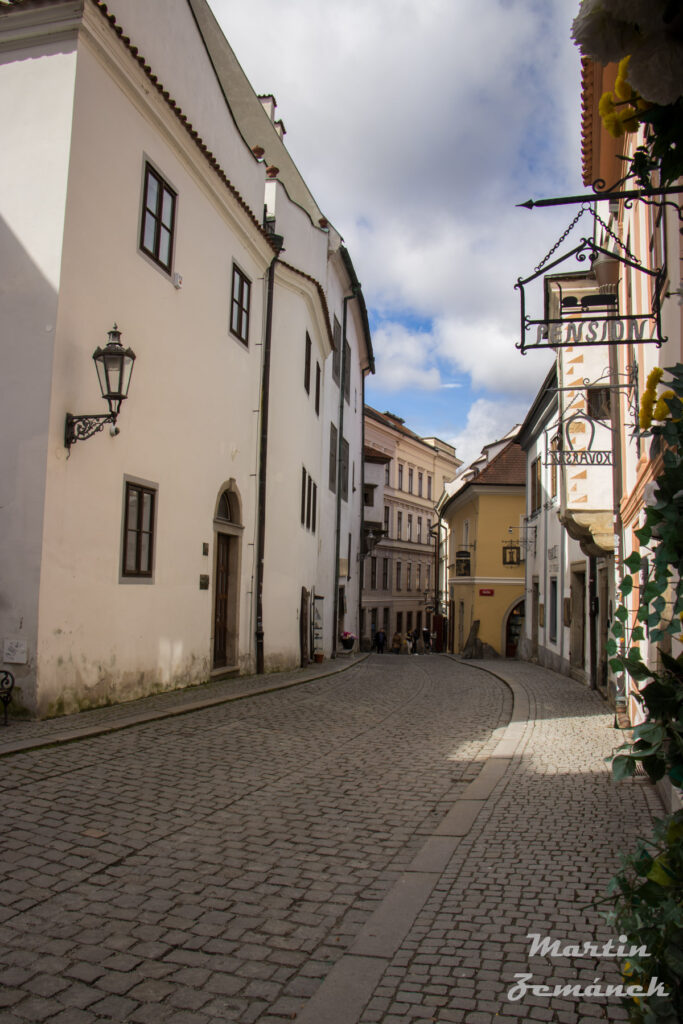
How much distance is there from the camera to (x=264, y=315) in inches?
653

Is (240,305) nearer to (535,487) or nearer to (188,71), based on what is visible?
(188,71)

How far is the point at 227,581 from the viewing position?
1507cm

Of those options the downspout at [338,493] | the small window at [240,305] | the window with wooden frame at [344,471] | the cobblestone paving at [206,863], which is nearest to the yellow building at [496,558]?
the window with wooden frame at [344,471]

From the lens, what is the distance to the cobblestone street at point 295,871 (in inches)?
127

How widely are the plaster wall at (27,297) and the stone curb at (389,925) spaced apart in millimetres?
4617

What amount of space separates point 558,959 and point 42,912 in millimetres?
2350

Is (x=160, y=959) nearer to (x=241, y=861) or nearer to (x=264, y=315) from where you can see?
(x=241, y=861)

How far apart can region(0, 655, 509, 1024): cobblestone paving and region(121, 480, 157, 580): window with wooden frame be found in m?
2.31

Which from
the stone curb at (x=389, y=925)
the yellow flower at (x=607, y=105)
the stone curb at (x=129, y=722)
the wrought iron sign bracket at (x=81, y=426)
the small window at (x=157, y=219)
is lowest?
the stone curb at (x=389, y=925)

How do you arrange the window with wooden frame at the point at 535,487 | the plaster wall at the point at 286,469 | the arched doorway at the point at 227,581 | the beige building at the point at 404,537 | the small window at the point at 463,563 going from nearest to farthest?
the arched doorway at the point at 227,581 → the plaster wall at the point at 286,469 → the window with wooden frame at the point at 535,487 → the small window at the point at 463,563 → the beige building at the point at 404,537

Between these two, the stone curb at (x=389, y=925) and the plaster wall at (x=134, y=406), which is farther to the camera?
the plaster wall at (x=134, y=406)

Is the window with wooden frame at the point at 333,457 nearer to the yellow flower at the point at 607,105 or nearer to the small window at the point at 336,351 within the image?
the small window at the point at 336,351

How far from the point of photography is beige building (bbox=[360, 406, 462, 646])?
50469 millimetres

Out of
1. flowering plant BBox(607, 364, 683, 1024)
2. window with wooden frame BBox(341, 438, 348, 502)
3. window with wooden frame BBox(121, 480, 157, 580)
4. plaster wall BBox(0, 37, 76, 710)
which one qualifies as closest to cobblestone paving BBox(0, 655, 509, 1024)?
flowering plant BBox(607, 364, 683, 1024)
